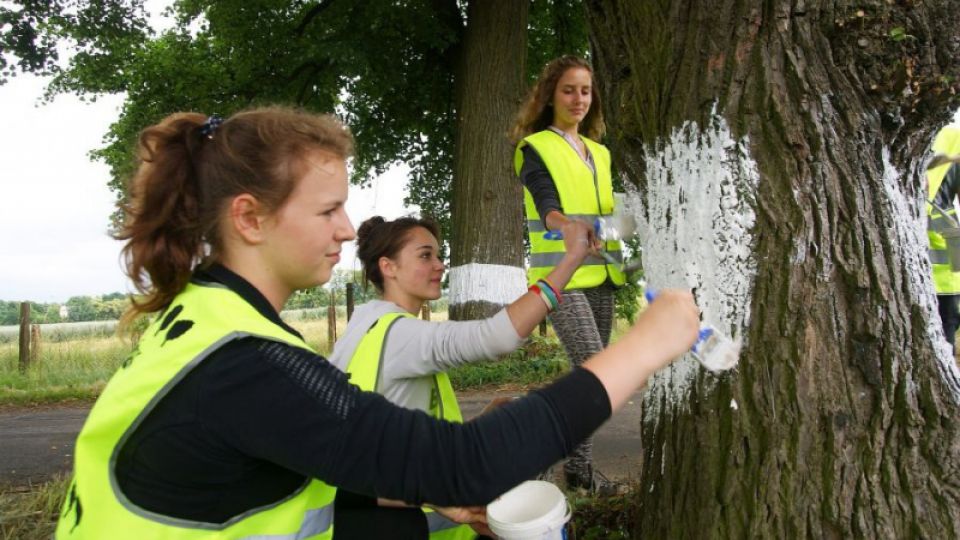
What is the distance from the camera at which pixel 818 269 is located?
1.76m

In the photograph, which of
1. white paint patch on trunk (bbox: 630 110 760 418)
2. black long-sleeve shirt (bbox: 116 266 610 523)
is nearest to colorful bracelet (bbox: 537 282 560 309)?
white paint patch on trunk (bbox: 630 110 760 418)

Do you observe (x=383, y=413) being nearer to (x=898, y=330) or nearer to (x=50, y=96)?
(x=898, y=330)

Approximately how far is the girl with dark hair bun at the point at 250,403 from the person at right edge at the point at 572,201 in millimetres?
1652

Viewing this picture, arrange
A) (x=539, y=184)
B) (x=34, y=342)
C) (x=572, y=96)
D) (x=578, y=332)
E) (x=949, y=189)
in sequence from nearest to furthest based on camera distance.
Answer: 1. (x=578, y=332)
2. (x=539, y=184)
3. (x=572, y=96)
4. (x=949, y=189)
5. (x=34, y=342)

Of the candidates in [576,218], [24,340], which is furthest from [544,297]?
[24,340]

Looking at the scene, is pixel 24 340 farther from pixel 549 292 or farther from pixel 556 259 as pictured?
pixel 549 292

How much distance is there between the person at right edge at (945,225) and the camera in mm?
3273

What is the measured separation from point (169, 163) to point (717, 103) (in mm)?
1416

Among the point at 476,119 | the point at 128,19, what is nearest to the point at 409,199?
the point at 476,119

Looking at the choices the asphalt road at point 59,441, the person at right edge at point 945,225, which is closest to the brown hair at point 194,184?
the asphalt road at point 59,441

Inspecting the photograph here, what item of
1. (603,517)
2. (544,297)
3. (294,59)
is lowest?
(603,517)

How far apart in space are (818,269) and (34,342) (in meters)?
10.9

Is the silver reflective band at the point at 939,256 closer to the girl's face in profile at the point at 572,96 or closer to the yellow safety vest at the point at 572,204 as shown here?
the yellow safety vest at the point at 572,204

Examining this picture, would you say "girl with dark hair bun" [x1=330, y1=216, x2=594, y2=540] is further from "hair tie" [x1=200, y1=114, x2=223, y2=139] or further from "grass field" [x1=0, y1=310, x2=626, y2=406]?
"grass field" [x1=0, y1=310, x2=626, y2=406]
